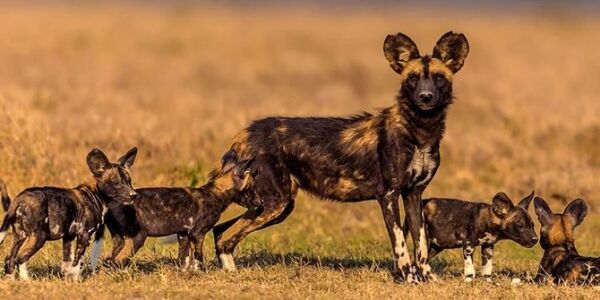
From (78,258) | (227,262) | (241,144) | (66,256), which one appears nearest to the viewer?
(78,258)

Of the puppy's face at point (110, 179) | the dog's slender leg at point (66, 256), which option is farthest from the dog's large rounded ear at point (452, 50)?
the dog's slender leg at point (66, 256)

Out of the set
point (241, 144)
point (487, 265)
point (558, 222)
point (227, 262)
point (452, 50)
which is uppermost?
point (452, 50)

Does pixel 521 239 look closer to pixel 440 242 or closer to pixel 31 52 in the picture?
pixel 440 242

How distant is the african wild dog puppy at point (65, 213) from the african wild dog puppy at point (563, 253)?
12.2 feet

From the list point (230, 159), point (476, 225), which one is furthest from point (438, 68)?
point (230, 159)

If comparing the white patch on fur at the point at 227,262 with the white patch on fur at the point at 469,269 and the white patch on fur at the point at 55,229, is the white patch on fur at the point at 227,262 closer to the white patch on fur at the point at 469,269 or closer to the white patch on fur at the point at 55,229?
the white patch on fur at the point at 55,229

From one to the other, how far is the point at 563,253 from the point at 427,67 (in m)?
2.08

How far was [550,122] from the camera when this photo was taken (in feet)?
63.7

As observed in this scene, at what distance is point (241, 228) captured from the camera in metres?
11.0

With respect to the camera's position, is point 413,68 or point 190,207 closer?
point 413,68

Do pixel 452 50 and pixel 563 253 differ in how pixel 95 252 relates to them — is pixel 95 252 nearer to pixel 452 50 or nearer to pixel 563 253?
pixel 452 50

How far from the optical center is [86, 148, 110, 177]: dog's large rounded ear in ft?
33.4

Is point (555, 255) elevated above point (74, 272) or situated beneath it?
situated beneath

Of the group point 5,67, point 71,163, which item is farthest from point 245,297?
point 5,67
